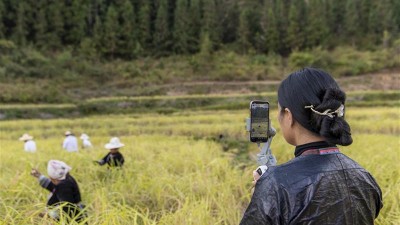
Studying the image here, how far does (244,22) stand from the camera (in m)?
39.0

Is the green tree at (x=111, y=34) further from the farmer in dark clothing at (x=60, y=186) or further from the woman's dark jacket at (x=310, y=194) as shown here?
the woman's dark jacket at (x=310, y=194)

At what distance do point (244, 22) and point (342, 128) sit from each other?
39.1 m

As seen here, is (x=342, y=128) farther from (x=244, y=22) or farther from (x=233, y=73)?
(x=244, y=22)

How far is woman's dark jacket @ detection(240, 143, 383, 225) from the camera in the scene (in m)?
1.24

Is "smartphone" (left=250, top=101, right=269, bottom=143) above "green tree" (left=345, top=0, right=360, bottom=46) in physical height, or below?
below

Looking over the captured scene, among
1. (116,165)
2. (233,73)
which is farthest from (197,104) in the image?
(116,165)

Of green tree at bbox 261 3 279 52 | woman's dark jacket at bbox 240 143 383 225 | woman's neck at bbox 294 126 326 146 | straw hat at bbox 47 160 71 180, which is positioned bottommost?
straw hat at bbox 47 160 71 180

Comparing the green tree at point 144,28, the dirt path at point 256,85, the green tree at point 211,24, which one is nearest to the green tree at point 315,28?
the dirt path at point 256,85

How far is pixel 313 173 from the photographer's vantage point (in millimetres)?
1272

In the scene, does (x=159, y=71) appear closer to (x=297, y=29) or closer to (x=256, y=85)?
(x=256, y=85)

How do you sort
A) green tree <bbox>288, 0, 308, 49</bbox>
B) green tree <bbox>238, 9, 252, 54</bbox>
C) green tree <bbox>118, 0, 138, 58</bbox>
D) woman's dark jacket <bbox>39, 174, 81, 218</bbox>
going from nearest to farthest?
1. woman's dark jacket <bbox>39, 174, 81, 218</bbox>
2. green tree <bbox>118, 0, 138, 58</bbox>
3. green tree <bbox>288, 0, 308, 49</bbox>
4. green tree <bbox>238, 9, 252, 54</bbox>

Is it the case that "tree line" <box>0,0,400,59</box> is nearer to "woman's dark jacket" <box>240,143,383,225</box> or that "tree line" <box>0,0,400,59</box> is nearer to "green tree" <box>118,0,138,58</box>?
"green tree" <box>118,0,138,58</box>

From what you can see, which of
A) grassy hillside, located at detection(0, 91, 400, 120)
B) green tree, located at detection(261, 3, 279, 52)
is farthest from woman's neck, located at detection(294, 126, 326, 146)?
green tree, located at detection(261, 3, 279, 52)

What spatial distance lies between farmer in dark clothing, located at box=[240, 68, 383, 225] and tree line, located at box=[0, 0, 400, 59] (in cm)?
3516
